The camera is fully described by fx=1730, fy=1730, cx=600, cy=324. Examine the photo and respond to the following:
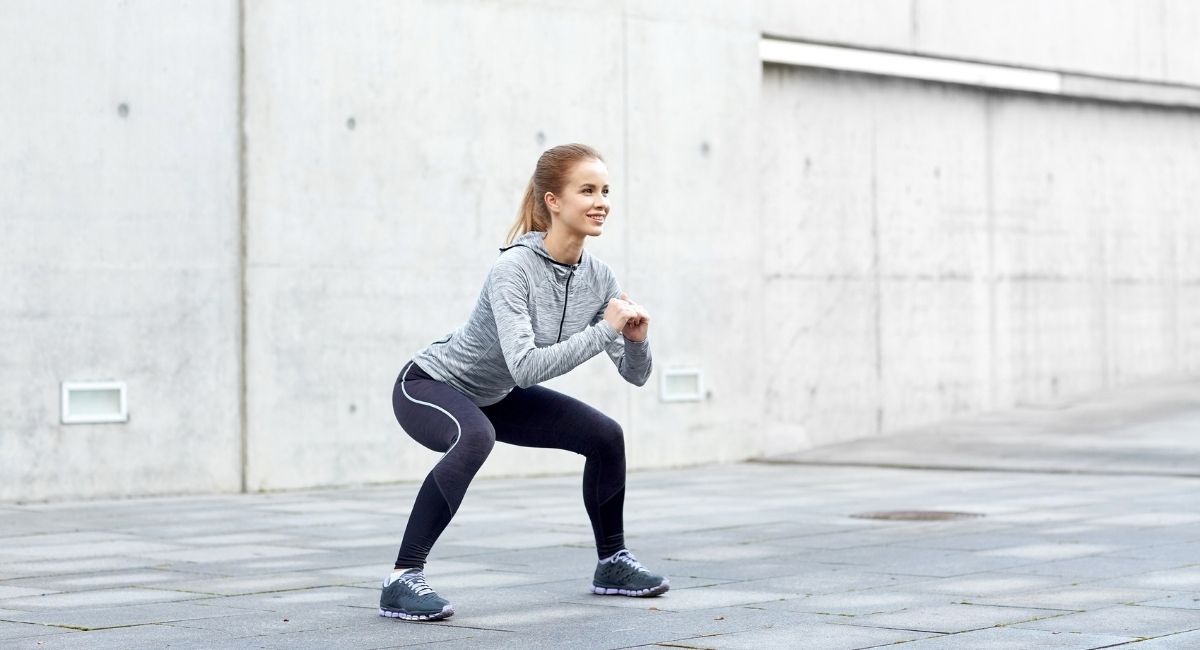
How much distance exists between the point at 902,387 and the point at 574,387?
12.7ft

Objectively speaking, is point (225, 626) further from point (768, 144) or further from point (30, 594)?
point (768, 144)

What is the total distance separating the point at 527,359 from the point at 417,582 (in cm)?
89

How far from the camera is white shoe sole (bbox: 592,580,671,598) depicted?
647 centimetres

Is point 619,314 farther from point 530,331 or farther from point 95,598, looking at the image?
point 95,598

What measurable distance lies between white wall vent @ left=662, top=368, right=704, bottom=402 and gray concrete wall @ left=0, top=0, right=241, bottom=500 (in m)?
3.83

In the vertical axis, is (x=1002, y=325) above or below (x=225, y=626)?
above

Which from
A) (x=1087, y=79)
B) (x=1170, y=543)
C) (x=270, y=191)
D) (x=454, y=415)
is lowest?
(x=1170, y=543)

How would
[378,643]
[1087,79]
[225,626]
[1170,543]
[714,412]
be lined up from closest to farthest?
[378,643] < [225,626] < [1170,543] < [714,412] < [1087,79]

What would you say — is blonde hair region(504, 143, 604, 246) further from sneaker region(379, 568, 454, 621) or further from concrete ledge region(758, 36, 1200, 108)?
concrete ledge region(758, 36, 1200, 108)

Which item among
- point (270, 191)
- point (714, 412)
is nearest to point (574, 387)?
point (714, 412)

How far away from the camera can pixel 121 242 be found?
11336 mm

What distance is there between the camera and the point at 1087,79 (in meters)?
17.6

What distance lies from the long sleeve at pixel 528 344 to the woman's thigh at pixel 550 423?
0.46 meters

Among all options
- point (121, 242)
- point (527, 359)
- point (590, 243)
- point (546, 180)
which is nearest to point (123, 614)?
point (527, 359)
